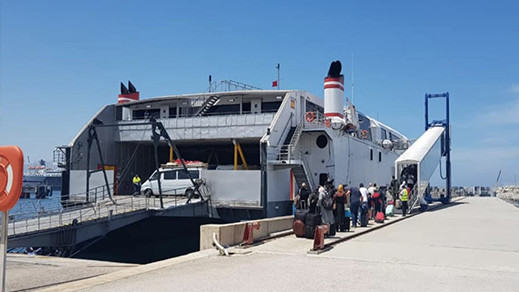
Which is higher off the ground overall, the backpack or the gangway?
the gangway

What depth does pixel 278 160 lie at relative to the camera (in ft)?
72.3

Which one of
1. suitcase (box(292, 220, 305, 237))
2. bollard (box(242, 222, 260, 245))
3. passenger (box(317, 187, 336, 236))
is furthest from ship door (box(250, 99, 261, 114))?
bollard (box(242, 222, 260, 245))

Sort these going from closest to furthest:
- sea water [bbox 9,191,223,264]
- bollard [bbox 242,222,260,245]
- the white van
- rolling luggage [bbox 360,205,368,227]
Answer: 1. bollard [bbox 242,222,260,245]
2. rolling luggage [bbox 360,205,368,227]
3. sea water [bbox 9,191,223,264]
4. the white van

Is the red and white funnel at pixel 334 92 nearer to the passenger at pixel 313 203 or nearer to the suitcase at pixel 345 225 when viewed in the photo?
the suitcase at pixel 345 225

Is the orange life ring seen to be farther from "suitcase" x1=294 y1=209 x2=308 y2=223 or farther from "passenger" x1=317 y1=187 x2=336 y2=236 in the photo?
"passenger" x1=317 y1=187 x2=336 y2=236

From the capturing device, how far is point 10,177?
546 centimetres

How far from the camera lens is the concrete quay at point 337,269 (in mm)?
7605

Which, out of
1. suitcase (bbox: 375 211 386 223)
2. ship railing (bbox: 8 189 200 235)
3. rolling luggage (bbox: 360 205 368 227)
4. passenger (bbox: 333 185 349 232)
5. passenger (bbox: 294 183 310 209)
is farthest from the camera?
suitcase (bbox: 375 211 386 223)

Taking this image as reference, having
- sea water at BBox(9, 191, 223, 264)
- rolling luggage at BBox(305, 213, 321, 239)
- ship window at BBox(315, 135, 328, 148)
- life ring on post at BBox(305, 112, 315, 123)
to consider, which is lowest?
sea water at BBox(9, 191, 223, 264)

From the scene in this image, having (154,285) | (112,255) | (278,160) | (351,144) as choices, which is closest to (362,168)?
(351,144)

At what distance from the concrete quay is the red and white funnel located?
1496 centimetres

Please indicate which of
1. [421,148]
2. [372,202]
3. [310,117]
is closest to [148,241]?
[310,117]

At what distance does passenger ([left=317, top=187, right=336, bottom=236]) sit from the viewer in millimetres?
13586

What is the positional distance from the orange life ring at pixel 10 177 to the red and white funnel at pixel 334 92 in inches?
924
